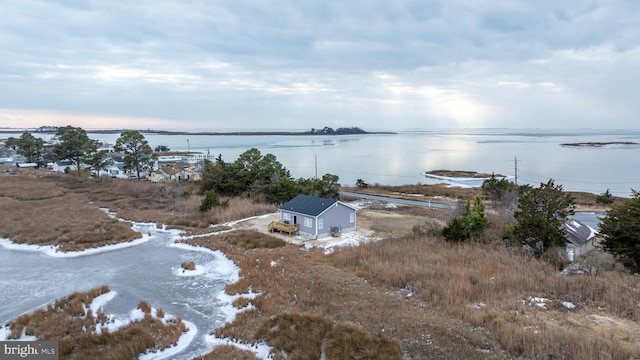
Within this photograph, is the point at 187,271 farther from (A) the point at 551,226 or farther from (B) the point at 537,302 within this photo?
(A) the point at 551,226

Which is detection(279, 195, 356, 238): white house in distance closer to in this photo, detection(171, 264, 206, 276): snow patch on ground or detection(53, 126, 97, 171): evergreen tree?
detection(171, 264, 206, 276): snow patch on ground

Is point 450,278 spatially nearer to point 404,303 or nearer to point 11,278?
point 404,303

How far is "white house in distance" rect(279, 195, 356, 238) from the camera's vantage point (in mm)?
19969

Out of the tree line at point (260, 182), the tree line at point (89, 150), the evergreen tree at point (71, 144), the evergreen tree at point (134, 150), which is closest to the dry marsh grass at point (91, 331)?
the tree line at point (260, 182)

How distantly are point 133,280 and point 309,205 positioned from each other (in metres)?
10.1

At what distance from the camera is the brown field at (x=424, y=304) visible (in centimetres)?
788

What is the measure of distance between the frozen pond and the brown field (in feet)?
2.53

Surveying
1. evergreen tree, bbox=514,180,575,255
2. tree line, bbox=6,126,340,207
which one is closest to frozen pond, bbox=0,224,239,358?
tree line, bbox=6,126,340,207

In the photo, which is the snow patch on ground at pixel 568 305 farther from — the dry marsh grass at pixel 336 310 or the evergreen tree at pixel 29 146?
the evergreen tree at pixel 29 146

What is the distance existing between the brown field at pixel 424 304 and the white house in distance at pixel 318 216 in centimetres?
235

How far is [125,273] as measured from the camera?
1423 cm

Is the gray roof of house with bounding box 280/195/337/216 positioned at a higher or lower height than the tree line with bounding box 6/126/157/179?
lower

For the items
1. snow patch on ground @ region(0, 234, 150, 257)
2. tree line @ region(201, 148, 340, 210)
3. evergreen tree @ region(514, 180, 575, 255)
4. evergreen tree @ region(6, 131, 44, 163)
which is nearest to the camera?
evergreen tree @ region(514, 180, 575, 255)

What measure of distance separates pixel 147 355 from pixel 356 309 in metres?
5.38
